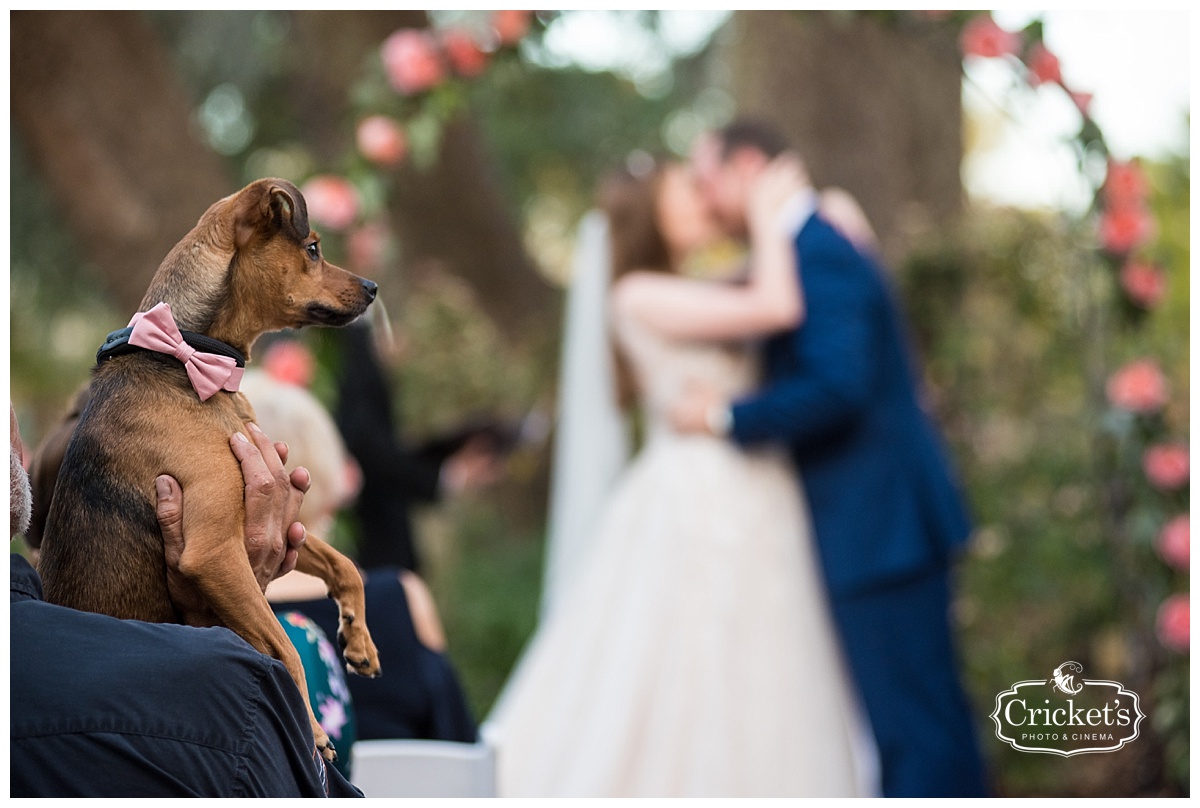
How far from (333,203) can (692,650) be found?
1536 mm

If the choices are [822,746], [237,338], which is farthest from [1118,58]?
[237,338]

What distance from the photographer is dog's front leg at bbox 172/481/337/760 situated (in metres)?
0.86

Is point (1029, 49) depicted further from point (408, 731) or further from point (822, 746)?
point (408, 731)

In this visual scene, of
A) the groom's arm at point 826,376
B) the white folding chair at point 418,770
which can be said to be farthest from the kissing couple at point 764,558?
the white folding chair at point 418,770

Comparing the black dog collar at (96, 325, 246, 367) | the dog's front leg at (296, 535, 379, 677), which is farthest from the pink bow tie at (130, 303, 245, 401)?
the dog's front leg at (296, 535, 379, 677)

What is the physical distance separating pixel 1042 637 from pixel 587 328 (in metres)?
2.01

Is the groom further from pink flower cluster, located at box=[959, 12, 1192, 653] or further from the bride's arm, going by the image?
pink flower cluster, located at box=[959, 12, 1192, 653]

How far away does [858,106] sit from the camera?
4.98 m

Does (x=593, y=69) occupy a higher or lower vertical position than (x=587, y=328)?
higher

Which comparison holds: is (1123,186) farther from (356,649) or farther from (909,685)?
(356,649)

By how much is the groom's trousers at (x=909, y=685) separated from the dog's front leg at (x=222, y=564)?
226 centimetres

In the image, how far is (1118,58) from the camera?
2982 millimetres

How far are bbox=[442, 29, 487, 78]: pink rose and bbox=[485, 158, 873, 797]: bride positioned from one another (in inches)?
22.6

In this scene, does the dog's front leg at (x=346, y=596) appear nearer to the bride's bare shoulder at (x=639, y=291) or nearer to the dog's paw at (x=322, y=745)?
the dog's paw at (x=322, y=745)
